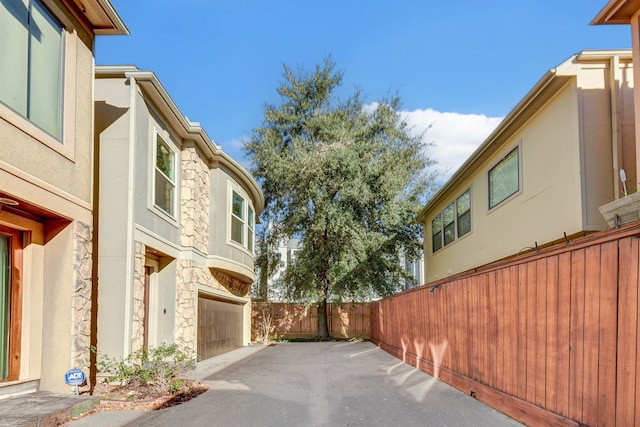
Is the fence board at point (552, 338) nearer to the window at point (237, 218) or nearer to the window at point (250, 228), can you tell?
the window at point (237, 218)

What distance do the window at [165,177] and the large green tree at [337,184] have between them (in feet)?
30.3

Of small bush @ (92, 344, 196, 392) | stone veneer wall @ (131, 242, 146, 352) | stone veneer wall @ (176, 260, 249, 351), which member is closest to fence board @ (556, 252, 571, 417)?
small bush @ (92, 344, 196, 392)

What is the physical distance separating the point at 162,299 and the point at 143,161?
3.19 metres

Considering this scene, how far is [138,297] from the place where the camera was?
8.66 metres

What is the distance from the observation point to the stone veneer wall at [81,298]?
631 cm

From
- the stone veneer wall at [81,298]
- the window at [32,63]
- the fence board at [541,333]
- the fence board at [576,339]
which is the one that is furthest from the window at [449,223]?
the window at [32,63]

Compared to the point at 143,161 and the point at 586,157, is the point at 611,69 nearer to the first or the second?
the point at 586,157

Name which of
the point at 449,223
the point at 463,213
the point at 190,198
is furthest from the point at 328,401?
the point at 449,223

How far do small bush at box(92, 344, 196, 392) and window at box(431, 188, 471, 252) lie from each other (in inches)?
318

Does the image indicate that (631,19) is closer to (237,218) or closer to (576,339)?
(576,339)

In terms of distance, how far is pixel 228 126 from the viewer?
2253 cm

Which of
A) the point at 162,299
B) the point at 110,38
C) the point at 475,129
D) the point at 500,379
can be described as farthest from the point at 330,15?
the point at 475,129

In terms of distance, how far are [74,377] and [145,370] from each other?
56.8 inches

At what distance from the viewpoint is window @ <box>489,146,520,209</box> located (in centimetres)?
968
